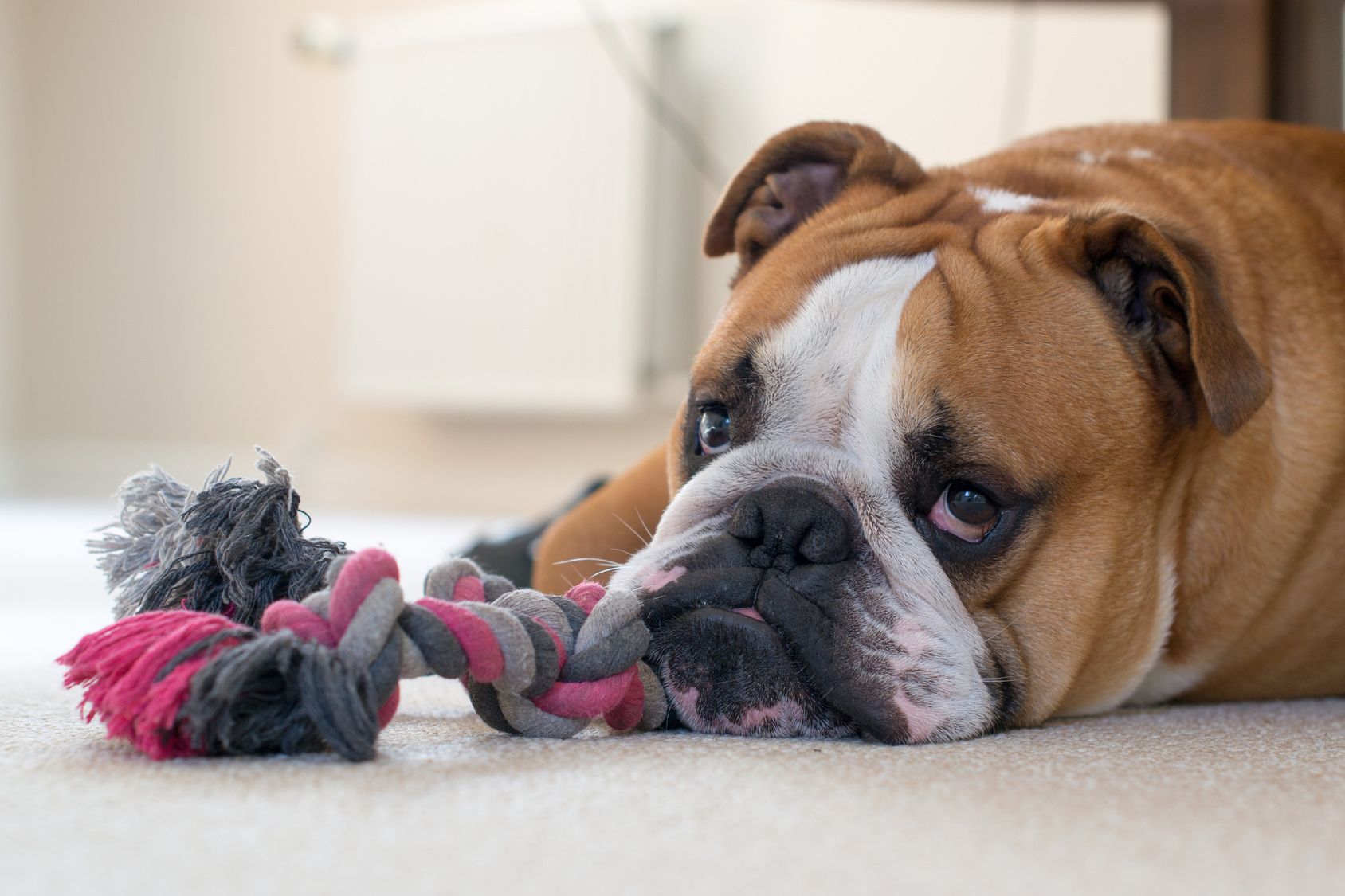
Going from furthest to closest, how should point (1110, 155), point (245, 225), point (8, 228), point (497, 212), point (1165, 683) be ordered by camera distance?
point (8, 228)
point (245, 225)
point (497, 212)
point (1110, 155)
point (1165, 683)

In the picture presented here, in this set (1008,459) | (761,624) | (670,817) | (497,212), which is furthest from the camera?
(497,212)

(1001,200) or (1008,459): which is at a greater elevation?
(1001,200)

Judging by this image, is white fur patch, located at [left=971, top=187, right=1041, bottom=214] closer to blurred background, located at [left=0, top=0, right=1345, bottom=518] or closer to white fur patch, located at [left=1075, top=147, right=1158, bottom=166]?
white fur patch, located at [left=1075, top=147, right=1158, bottom=166]

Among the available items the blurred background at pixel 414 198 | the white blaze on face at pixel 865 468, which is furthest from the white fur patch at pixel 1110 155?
the blurred background at pixel 414 198

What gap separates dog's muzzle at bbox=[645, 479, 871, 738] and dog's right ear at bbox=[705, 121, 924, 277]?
→ 1.90ft

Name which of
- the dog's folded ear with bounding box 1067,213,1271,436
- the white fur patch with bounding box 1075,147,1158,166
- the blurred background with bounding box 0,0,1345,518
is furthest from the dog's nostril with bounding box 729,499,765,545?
the blurred background with bounding box 0,0,1345,518

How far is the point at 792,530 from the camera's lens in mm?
1227

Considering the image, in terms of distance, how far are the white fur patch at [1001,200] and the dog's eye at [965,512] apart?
39 cm

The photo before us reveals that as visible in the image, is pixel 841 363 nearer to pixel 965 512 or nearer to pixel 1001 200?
pixel 965 512

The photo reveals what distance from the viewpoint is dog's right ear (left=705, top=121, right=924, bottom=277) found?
1650 mm

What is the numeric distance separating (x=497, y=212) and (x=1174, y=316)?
403cm

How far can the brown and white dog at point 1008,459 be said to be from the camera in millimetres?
1200

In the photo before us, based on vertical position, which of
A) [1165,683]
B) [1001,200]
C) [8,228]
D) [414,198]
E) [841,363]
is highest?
[414,198]

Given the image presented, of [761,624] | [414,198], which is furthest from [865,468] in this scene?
[414,198]
